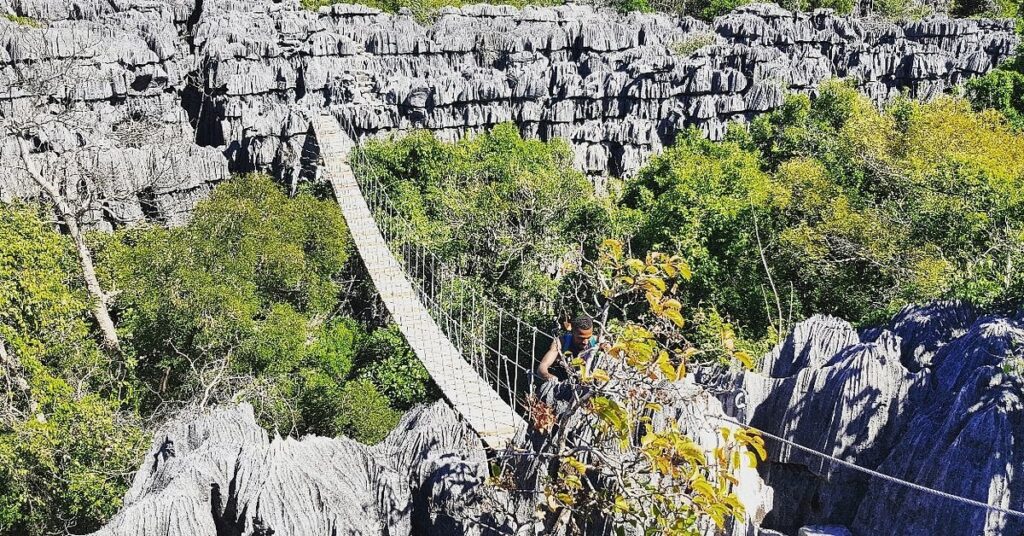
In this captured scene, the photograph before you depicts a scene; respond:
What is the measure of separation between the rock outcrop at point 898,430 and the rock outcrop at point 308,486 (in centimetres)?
171

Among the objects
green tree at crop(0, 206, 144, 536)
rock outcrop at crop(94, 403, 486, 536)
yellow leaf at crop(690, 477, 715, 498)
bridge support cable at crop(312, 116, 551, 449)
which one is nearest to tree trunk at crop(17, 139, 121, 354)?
green tree at crop(0, 206, 144, 536)

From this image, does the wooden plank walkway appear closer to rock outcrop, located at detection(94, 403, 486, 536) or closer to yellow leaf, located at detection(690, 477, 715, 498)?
rock outcrop, located at detection(94, 403, 486, 536)

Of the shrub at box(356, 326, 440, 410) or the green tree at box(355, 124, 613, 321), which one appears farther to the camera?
the green tree at box(355, 124, 613, 321)

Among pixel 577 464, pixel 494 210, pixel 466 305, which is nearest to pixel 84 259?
pixel 466 305

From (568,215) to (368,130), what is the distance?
7741mm

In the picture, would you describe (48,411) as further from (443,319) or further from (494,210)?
(494,210)

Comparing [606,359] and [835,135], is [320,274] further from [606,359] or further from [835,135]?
[835,135]

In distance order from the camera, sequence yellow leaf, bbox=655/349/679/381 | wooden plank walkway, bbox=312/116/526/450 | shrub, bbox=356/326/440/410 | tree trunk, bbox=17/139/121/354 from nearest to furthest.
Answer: yellow leaf, bbox=655/349/679/381 < wooden plank walkway, bbox=312/116/526/450 < tree trunk, bbox=17/139/121/354 < shrub, bbox=356/326/440/410

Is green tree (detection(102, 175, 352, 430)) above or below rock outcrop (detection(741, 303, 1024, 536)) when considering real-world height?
below

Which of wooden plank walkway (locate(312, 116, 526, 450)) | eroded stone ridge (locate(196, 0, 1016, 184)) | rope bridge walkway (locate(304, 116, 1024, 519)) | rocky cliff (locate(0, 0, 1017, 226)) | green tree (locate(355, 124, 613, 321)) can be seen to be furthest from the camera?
eroded stone ridge (locate(196, 0, 1016, 184))

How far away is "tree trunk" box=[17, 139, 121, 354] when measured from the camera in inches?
375

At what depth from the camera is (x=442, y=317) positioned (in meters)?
10.5

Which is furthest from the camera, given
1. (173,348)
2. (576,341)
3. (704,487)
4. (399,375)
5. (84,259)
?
(399,375)

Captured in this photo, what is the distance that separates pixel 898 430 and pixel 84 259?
27.4ft
